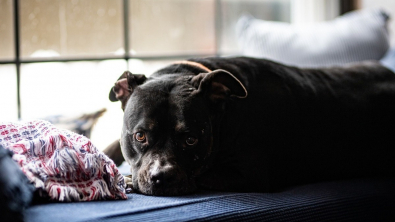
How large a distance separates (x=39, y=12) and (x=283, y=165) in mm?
1929

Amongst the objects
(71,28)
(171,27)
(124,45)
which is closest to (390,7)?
(171,27)

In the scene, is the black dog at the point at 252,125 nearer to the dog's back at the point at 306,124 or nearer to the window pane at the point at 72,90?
the dog's back at the point at 306,124

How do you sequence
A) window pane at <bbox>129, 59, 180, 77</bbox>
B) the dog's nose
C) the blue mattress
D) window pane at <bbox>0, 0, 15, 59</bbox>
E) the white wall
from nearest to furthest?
Answer: the blue mattress
the dog's nose
window pane at <bbox>0, 0, 15, 59</bbox>
window pane at <bbox>129, 59, 180, 77</bbox>
the white wall

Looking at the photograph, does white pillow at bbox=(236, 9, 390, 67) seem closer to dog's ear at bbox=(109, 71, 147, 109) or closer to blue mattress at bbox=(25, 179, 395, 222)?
blue mattress at bbox=(25, 179, 395, 222)

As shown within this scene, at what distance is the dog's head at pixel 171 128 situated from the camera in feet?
5.92

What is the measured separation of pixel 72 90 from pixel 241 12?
1743mm

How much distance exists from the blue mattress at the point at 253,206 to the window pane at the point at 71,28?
163 cm

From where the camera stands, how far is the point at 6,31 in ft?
9.18

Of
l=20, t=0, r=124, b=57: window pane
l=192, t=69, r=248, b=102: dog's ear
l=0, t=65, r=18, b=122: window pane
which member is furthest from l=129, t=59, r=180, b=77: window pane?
l=192, t=69, r=248, b=102: dog's ear

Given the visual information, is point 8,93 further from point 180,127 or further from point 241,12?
point 241,12

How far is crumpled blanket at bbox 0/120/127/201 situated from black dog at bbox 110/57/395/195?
184 mm

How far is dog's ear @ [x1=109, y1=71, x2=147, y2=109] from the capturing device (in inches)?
81.5

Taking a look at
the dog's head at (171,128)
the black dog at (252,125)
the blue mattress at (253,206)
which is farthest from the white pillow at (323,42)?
the dog's head at (171,128)

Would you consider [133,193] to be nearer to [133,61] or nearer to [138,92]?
[138,92]
